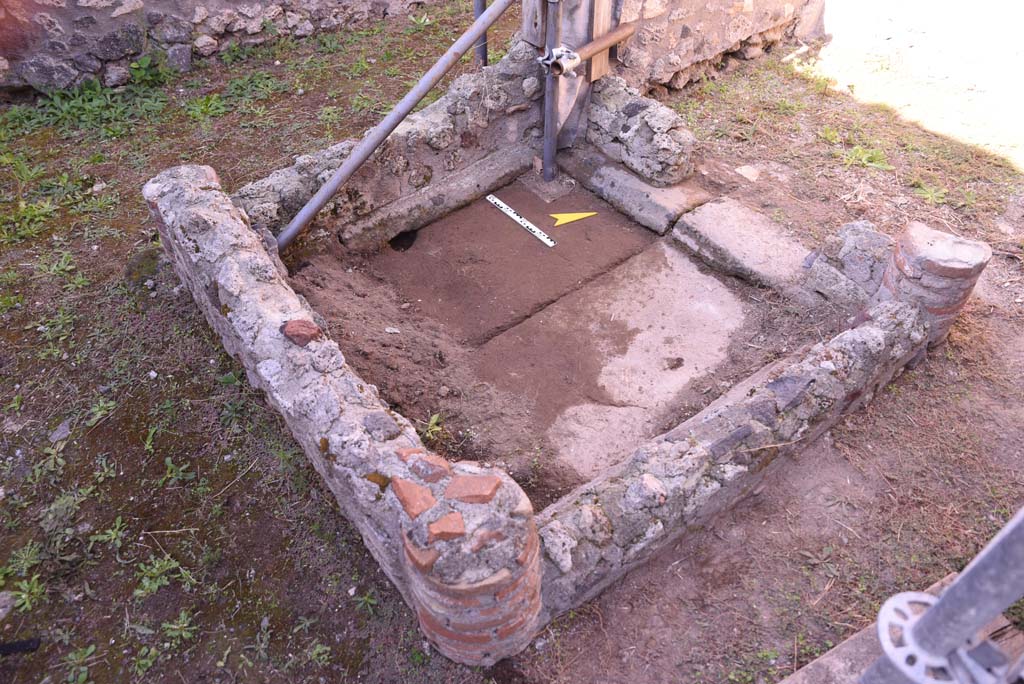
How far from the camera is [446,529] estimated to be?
2.49 metres

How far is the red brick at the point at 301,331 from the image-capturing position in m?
3.22

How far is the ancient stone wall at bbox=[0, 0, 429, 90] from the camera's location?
228 inches

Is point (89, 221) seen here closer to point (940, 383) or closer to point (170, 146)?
point (170, 146)

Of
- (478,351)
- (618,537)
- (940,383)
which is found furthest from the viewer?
(478,351)

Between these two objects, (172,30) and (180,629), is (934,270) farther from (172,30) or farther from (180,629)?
(172,30)

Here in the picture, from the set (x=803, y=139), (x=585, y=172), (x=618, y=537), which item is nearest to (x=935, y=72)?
(x=803, y=139)

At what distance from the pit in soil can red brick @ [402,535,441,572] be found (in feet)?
3.53

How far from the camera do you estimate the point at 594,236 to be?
4820mm

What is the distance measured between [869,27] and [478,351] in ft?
16.7

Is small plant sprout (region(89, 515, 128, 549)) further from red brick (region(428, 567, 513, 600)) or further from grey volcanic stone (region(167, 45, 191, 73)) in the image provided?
grey volcanic stone (region(167, 45, 191, 73))

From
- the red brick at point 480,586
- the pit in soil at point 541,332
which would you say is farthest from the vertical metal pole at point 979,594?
the pit in soil at point 541,332

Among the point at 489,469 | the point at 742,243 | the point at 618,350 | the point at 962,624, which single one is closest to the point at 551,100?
the point at 742,243

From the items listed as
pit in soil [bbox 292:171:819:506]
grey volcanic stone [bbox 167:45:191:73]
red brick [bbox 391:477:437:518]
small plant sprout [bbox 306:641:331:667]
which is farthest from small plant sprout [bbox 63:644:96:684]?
grey volcanic stone [bbox 167:45:191:73]

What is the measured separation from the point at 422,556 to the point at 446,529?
117 mm
